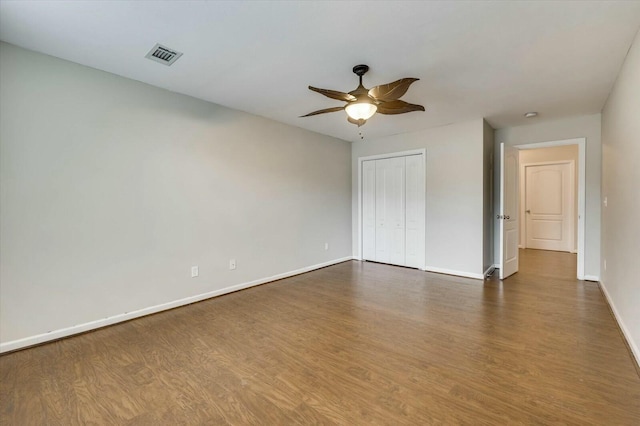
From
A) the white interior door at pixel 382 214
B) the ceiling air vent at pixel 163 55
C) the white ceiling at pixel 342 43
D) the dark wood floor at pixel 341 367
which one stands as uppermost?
the ceiling air vent at pixel 163 55

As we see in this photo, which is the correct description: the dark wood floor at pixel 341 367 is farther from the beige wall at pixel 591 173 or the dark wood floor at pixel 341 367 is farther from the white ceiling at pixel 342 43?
the white ceiling at pixel 342 43

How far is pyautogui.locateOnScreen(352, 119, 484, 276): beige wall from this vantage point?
4.48m

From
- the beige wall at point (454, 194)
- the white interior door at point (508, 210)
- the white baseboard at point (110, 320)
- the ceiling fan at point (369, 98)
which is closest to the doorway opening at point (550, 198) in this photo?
the white interior door at point (508, 210)

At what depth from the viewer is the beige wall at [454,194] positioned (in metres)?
4.48

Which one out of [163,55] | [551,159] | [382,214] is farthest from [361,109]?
[551,159]

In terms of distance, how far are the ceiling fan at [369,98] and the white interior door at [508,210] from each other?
2477 millimetres

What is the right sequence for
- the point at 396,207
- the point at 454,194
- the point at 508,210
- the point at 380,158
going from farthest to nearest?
1. the point at 380,158
2. the point at 396,207
3. the point at 454,194
4. the point at 508,210

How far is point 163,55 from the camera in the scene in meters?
2.57

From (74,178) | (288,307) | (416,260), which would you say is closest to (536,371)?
(288,307)

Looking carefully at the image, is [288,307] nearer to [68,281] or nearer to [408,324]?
[408,324]

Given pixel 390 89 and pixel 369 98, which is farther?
pixel 369 98

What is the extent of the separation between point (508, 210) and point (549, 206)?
362 cm

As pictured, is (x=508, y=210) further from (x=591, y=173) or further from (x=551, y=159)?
(x=551, y=159)

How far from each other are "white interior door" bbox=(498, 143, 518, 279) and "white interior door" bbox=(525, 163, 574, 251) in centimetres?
311
